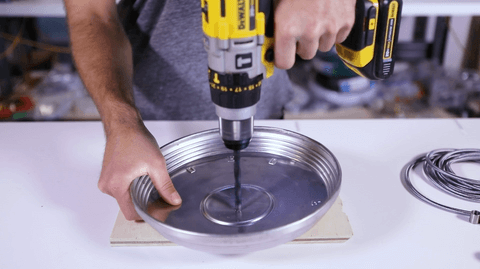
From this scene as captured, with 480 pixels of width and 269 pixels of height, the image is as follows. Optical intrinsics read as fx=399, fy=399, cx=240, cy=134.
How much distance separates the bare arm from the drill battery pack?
36 cm

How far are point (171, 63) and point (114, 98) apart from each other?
0.28 metres

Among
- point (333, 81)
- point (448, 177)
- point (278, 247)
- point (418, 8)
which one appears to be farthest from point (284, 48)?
point (333, 81)

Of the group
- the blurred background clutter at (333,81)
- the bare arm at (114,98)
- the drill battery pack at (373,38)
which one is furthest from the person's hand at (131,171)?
the blurred background clutter at (333,81)

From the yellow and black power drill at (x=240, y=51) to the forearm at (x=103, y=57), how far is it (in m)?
0.28

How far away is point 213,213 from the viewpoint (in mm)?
600

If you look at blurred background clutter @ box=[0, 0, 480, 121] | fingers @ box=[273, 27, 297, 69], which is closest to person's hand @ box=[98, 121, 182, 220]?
fingers @ box=[273, 27, 297, 69]

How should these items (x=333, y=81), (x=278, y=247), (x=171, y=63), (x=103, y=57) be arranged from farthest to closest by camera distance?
(x=333, y=81), (x=171, y=63), (x=103, y=57), (x=278, y=247)

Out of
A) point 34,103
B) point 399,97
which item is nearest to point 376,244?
point 399,97

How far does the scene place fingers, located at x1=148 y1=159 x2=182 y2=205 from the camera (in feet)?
1.95

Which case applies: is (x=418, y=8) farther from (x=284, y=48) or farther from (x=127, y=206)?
(x=127, y=206)

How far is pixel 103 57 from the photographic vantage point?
2.88ft

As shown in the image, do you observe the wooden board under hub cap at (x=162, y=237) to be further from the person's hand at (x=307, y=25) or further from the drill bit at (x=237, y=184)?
the person's hand at (x=307, y=25)

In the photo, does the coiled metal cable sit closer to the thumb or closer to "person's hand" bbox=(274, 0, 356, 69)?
"person's hand" bbox=(274, 0, 356, 69)

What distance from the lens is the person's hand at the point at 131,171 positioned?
59cm
